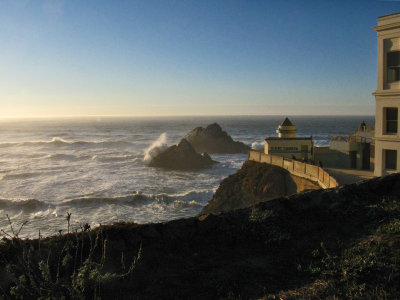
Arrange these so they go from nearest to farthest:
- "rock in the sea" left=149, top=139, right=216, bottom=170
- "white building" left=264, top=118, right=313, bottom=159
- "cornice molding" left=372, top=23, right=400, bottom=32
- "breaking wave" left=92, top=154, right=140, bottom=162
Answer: "cornice molding" left=372, top=23, right=400, bottom=32 < "white building" left=264, top=118, right=313, bottom=159 < "rock in the sea" left=149, top=139, right=216, bottom=170 < "breaking wave" left=92, top=154, right=140, bottom=162

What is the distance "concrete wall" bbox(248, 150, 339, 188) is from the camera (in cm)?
1889

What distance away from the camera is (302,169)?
22250 millimetres

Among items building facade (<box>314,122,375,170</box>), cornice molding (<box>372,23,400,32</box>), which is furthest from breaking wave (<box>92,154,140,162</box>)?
cornice molding (<box>372,23,400,32</box>)

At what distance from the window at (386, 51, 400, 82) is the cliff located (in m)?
7.61

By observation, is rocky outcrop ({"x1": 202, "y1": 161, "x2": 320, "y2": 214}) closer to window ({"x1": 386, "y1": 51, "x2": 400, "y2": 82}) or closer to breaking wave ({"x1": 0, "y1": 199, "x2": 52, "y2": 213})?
window ({"x1": 386, "y1": 51, "x2": 400, "y2": 82})

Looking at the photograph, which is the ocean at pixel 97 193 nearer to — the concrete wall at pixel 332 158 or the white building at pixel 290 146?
the white building at pixel 290 146

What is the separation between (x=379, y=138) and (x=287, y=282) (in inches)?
496

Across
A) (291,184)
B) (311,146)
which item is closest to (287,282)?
(291,184)

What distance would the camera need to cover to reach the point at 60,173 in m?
45.5

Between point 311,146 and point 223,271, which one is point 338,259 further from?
point 311,146

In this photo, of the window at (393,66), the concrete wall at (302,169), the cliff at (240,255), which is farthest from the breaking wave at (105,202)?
the cliff at (240,255)

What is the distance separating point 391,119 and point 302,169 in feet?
23.0

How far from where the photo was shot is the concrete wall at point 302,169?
62.0 feet

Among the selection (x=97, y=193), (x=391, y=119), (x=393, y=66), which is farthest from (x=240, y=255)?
(x=97, y=193)
